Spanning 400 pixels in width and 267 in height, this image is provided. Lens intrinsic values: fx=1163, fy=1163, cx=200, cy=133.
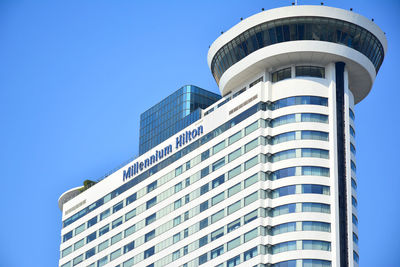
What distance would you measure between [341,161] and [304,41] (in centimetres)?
1925

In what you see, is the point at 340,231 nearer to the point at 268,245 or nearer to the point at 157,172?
the point at 268,245

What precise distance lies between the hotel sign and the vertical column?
75.7ft

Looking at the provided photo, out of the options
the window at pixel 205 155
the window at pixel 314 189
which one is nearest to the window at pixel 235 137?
the window at pixel 205 155

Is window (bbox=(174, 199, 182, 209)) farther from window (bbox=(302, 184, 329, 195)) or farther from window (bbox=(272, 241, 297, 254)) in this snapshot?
window (bbox=(302, 184, 329, 195))

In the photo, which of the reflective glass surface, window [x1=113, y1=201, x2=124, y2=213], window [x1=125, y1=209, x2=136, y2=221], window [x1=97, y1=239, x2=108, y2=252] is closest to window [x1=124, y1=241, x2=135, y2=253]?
window [x1=125, y1=209, x2=136, y2=221]

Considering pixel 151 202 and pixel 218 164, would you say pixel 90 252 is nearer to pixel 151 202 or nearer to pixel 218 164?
pixel 151 202

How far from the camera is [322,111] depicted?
16975 centimetres

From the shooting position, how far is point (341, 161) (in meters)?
168

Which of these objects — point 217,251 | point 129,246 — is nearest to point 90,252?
point 129,246

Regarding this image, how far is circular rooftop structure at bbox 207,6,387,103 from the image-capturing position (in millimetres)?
173375

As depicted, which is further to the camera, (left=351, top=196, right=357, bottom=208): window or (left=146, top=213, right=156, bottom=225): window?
(left=146, top=213, right=156, bottom=225): window

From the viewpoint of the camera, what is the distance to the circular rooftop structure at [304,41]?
17338 centimetres

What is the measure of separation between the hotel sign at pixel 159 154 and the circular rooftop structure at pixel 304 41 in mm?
10168

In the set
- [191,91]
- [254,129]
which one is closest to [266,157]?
[254,129]
